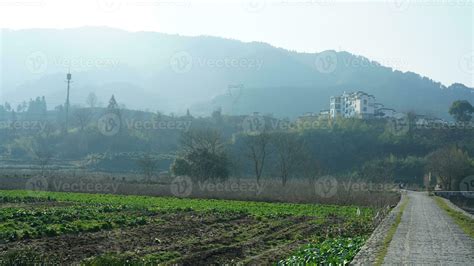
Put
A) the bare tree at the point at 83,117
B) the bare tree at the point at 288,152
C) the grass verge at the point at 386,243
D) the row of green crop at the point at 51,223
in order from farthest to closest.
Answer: the bare tree at the point at 83,117, the bare tree at the point at 288,152, the row of green crop at the point at 51,223, the grass verge at the point at 386,243

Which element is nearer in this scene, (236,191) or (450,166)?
(236,191)

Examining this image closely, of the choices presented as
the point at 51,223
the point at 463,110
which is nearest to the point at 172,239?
the point at 51,223

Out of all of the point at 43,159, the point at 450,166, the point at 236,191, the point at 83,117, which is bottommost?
the point at 236,191

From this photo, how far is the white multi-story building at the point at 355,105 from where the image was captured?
451 ft

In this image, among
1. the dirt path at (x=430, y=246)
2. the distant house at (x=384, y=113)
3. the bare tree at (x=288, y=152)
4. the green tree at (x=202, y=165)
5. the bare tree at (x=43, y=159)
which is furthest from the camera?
the distant house at (x=384, y=113)

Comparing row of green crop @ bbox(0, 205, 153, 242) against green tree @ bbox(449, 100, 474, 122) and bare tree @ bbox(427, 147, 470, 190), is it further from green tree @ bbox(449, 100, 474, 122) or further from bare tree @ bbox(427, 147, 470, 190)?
green tree @ bbox(449, 100, 474, 122)

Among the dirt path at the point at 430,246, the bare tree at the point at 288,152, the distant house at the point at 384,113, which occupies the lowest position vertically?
the dirt path at the point at 430,246

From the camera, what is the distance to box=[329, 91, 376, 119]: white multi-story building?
451ft

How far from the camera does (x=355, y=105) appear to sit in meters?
143

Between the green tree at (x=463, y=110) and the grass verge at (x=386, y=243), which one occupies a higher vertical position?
the green tree at (x=463, y=110)

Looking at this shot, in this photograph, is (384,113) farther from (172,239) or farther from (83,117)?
(172,239)

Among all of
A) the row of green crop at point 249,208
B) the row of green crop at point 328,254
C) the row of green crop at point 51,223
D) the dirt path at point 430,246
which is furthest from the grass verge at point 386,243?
the row of green crop at point 51,223

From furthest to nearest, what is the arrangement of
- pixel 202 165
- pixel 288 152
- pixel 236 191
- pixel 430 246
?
pixel 288 152 → pixel 202 165 → pixel 236 191 → pixel 430 246

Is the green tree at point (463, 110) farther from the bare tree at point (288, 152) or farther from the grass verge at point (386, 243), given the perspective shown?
the grass verge at point (386, 243)
